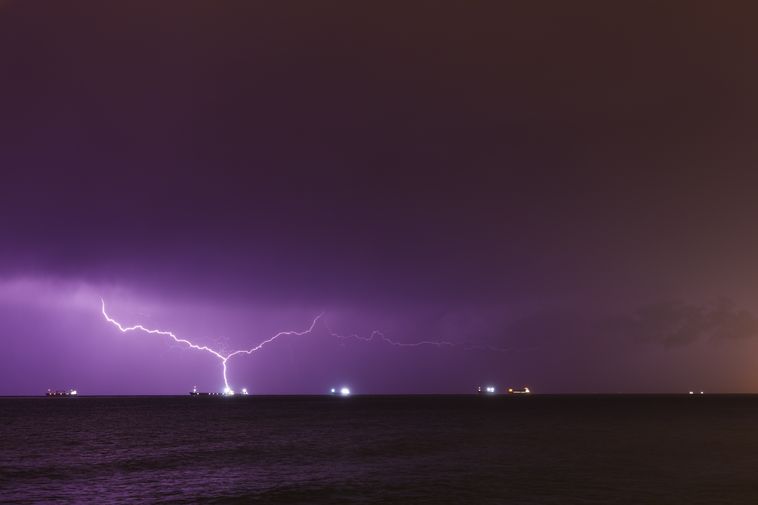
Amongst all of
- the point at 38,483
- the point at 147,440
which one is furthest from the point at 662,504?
the point at 147,440

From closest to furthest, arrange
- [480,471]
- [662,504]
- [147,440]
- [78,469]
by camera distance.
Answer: [662,504] → [480,471] → [78,469] → [147,440]

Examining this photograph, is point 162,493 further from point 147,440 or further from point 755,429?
point 755,429

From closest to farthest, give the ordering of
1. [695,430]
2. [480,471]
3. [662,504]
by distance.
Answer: [662,504] < [480,471] < [695,430]

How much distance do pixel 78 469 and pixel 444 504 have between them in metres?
32.5

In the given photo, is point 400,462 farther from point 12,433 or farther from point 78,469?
point 12,433

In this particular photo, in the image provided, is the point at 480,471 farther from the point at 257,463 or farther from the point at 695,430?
the point at 695,430

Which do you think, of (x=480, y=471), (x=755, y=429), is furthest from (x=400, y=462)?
(x=755, y=429)

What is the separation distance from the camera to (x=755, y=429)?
323ft

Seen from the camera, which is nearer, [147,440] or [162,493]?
[162,493]

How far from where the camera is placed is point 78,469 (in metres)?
54.3

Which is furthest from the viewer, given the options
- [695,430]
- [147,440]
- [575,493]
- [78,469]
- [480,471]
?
[695,430]

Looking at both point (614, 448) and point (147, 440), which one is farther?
point (147, 440)

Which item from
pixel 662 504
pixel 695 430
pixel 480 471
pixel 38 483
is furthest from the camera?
pixel 695 430

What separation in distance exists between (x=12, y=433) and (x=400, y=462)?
68.8m
